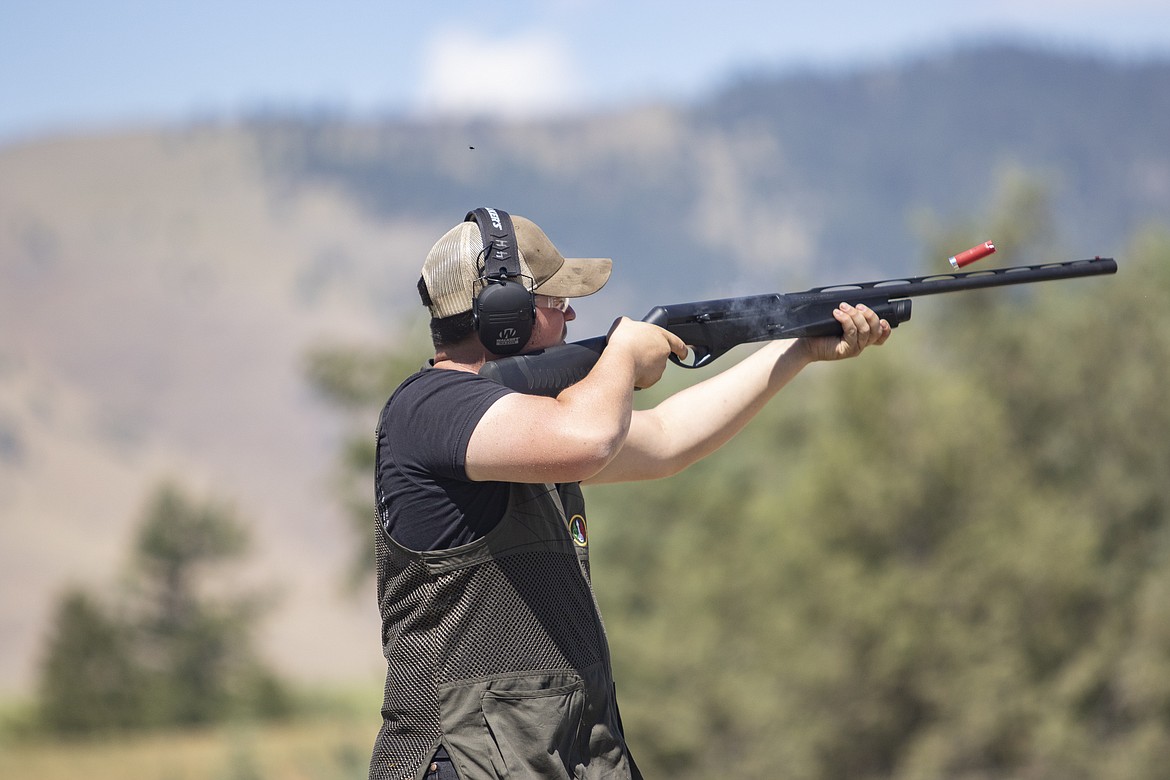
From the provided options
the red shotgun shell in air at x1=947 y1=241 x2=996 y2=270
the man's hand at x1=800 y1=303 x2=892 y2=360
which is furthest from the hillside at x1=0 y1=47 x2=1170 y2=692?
the man's hand at x1=800 y1=303 x2=892 y2=360

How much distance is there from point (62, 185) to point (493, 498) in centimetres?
16478

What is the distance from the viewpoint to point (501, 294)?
295cm

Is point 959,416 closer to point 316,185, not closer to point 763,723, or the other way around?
point 763,723

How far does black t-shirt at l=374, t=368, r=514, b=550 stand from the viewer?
9.32 ft

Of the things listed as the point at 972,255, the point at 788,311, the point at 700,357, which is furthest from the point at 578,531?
the point at 972,255

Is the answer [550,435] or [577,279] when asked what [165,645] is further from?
[550,435]

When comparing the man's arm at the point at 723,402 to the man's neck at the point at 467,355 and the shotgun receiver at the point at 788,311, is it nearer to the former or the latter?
the shotgun receiver at the point at 788,311

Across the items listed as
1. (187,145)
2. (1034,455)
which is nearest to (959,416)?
(1034,455)

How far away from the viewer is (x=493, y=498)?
2936mm

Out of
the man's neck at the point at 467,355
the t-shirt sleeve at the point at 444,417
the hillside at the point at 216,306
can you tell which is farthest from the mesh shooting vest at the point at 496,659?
the hillside at the point at 216,306

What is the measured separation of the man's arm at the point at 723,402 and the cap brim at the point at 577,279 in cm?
60

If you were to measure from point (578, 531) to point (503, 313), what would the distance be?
0.61m

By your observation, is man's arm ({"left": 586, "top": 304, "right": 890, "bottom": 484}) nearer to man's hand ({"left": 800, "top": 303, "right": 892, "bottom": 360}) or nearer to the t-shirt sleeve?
man's hand ({"left": 800, "top": 303, "right": 892, "bottom": 360})

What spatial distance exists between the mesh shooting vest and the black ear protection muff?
362mm
